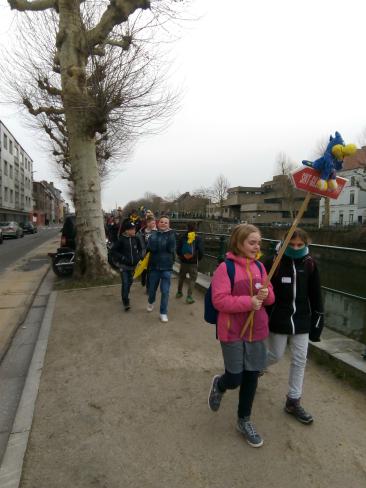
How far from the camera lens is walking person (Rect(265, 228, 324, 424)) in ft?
9.09

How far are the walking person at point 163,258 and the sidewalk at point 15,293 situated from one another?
2296 mm

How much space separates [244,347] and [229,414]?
79cm

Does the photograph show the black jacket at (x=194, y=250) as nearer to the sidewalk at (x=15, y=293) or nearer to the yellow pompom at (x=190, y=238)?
the yellow pompom at (x=190, y=238)

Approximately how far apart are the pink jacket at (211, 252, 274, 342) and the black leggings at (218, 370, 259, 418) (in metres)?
0.28

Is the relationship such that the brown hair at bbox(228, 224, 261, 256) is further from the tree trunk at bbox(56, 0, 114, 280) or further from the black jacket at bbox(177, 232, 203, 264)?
the tree trunk at bbox(56, 0, 114, 280)

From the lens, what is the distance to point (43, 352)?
428 cm

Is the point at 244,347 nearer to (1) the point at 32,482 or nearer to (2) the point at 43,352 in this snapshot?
(1) the point at 32,482

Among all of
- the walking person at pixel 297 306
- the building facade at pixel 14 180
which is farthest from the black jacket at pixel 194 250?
the building facade at pixel 14 180

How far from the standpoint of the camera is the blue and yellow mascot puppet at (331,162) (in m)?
2.51

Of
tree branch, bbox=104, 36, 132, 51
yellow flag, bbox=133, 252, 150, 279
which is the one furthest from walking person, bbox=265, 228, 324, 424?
tree branch, bbox=104, 36, 132, 51

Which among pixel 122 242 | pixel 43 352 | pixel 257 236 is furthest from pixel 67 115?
pixel 257 236

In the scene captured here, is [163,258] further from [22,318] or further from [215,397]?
[215,397]

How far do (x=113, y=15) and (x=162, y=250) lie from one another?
19.4 ft

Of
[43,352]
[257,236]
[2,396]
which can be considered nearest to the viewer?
[257,236]
